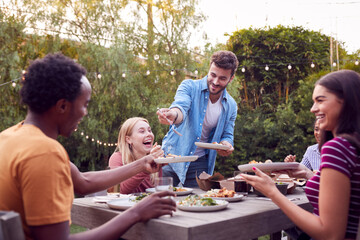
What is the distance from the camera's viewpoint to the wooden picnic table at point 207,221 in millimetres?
1504

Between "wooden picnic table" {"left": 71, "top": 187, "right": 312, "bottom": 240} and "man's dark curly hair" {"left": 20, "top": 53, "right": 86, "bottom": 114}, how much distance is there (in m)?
0.66

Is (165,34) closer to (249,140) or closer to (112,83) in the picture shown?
(112,83)

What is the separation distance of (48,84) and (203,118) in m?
2.29

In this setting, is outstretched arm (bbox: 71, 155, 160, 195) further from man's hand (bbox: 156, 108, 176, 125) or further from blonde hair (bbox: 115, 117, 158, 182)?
blonde hair (bbox: 115, 117, 158, 182)

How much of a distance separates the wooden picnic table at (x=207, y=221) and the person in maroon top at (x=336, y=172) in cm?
18

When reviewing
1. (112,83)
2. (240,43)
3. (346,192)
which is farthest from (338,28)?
(346,192)

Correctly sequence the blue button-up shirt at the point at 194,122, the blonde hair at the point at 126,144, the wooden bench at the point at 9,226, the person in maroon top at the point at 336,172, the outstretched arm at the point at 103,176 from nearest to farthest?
the wooden bench at the point at 9,226 < the person in maroon top at the point at 336,172 < the outstretched arm at the point at 103,176 < the blonde hair at the point at 126,144 < the blue button-up shirt at the point at 194,122

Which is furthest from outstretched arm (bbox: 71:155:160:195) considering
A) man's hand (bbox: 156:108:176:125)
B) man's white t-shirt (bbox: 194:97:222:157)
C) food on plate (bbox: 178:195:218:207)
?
man's white t-shirt (bbox: 194:97:222:157)

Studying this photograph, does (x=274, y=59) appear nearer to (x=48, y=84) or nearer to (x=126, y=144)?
(x=126, y=144)

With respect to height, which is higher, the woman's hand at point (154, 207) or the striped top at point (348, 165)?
the striped top at point (348, 165)

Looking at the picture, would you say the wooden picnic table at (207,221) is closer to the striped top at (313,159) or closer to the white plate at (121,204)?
the white plate at (121,204)

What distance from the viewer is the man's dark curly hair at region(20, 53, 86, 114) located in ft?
4.32

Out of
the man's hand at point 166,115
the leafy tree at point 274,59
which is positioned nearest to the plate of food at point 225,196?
the man's hand at point 166,115

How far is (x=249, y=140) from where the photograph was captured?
8.21 m
